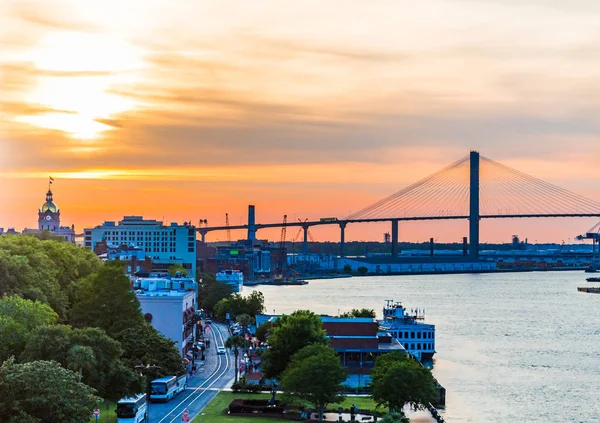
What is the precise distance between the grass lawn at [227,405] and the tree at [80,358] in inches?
152

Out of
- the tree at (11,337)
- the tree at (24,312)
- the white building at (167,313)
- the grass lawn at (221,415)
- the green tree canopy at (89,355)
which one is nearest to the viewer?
the green tree canopy at (89,355)

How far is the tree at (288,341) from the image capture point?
39.1 metres

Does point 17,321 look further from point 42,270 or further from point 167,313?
point 167,313

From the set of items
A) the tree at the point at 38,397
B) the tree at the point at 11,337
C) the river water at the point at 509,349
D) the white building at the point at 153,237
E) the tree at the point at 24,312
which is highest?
the white building at the point at 153,237

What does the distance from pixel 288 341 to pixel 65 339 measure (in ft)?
40.7

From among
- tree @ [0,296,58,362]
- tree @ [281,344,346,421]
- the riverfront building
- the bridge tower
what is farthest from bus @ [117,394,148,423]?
the bridge tower

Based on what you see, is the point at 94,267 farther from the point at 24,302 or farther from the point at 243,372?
the point at 24,302

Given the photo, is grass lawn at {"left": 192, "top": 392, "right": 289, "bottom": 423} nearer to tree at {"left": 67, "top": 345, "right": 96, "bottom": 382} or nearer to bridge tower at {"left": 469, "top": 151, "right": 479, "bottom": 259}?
tree at {"left": 67, "top": 345, "right": 96, "bottom": 382}

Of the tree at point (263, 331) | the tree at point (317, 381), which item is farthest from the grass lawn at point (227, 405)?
the tree at point (263, 331)

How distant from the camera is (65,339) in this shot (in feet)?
94.0

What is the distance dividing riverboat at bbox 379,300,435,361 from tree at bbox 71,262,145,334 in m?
19.4

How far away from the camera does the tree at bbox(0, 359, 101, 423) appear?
23.4 metres

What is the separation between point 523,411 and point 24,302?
17697 millimetres

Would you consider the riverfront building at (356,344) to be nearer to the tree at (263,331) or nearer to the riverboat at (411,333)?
the tree at (263,331)
